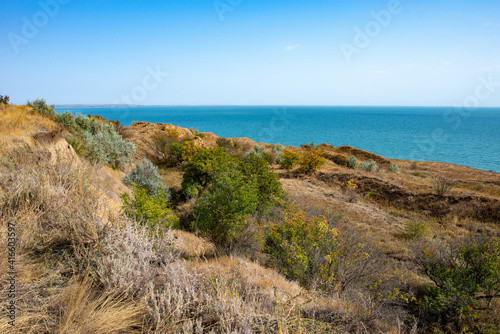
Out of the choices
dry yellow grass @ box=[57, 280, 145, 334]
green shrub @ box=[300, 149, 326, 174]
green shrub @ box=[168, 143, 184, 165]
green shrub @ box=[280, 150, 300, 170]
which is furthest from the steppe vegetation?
green shrub @ box=[280, 150, 300, 170]

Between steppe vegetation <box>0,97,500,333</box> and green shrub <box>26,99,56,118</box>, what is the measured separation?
0.27 metres

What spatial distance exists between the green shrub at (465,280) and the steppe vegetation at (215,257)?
0.03 m

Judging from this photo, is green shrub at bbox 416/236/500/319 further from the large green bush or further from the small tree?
the small tree

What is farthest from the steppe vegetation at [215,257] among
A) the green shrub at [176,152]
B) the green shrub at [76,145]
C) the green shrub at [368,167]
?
the green shrub at [368,167]

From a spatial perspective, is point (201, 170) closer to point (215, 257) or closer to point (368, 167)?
point (215, 257)

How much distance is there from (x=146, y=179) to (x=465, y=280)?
12.6m

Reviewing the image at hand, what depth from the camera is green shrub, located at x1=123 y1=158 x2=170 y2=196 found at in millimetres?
12102

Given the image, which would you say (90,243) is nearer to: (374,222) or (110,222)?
(110,222)

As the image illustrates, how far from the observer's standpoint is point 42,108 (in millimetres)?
14836

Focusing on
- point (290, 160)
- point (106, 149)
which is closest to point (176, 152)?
point (106, 149)

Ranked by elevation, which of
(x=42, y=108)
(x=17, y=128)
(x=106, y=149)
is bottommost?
(x=106, y=149)

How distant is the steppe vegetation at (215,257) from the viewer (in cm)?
268

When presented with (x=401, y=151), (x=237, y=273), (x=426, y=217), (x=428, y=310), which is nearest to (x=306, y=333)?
(x=237, y=273)

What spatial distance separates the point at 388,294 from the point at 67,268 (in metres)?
6.60
